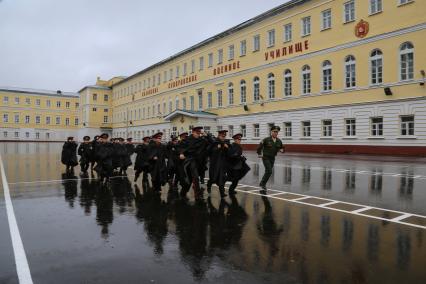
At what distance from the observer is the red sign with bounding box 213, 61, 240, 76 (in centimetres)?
4500

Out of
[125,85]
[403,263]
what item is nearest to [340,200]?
[403,263]

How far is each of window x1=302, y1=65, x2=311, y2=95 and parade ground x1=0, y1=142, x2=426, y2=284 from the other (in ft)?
85.4

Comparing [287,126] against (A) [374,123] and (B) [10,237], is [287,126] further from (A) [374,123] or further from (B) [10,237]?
(B) [10,237]

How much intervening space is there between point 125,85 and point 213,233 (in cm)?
7723

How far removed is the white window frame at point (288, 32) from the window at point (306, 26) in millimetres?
1512

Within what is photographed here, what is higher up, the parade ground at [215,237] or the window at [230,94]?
the window at [230,94]

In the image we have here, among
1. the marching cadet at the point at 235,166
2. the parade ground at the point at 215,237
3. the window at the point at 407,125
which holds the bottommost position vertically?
the parade ground at the point at 215,237

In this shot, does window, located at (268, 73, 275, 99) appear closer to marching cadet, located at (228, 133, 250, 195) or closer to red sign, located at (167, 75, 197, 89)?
red sign, located at (167, 75, 197, 89)

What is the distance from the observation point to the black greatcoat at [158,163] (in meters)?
11.5

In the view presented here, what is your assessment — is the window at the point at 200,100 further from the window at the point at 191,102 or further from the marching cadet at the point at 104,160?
the marching cadet at the point at 104,160

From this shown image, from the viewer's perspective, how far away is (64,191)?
11.4 metres

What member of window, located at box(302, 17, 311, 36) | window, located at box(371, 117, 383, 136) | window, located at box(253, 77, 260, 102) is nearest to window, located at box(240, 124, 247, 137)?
window, located at box(253, 77, 260, 102)

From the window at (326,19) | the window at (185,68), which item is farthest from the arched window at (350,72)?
the window at (185,68)

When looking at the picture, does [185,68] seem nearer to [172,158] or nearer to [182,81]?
[182,81]
